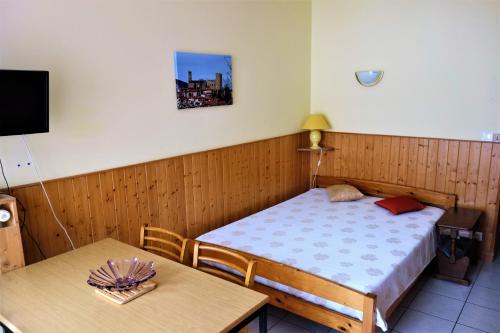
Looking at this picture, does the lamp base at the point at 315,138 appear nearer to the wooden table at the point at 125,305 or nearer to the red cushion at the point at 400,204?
the red cushion at the point at 400,204

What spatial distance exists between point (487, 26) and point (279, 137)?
2.19 m

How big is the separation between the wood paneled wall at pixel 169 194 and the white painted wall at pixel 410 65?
0.79 metres

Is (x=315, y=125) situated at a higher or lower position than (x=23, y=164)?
higher

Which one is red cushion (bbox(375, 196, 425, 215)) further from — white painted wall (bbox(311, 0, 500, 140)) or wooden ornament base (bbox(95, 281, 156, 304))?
wooden ornament base (bbox(95, 281, 156, 304))

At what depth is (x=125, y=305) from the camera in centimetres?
175

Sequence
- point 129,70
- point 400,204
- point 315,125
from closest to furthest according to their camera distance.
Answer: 1. point 129,70
2. point 400,204
3. point 315,125

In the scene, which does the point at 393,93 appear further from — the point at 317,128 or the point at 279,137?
the point at 279,137

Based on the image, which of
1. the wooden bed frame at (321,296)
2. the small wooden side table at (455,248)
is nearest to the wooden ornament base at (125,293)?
the wooden bed frame at (321,296)

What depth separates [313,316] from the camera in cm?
245

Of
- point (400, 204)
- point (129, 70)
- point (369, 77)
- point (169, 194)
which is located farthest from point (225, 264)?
point (369, 77)

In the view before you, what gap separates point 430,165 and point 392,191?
1.52 feet

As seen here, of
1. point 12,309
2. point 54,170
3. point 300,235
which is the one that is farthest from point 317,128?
point 12,309

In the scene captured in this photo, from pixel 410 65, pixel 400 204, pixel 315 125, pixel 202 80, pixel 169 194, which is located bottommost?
pixel 400 204

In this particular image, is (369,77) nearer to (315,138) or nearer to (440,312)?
(315,138)
